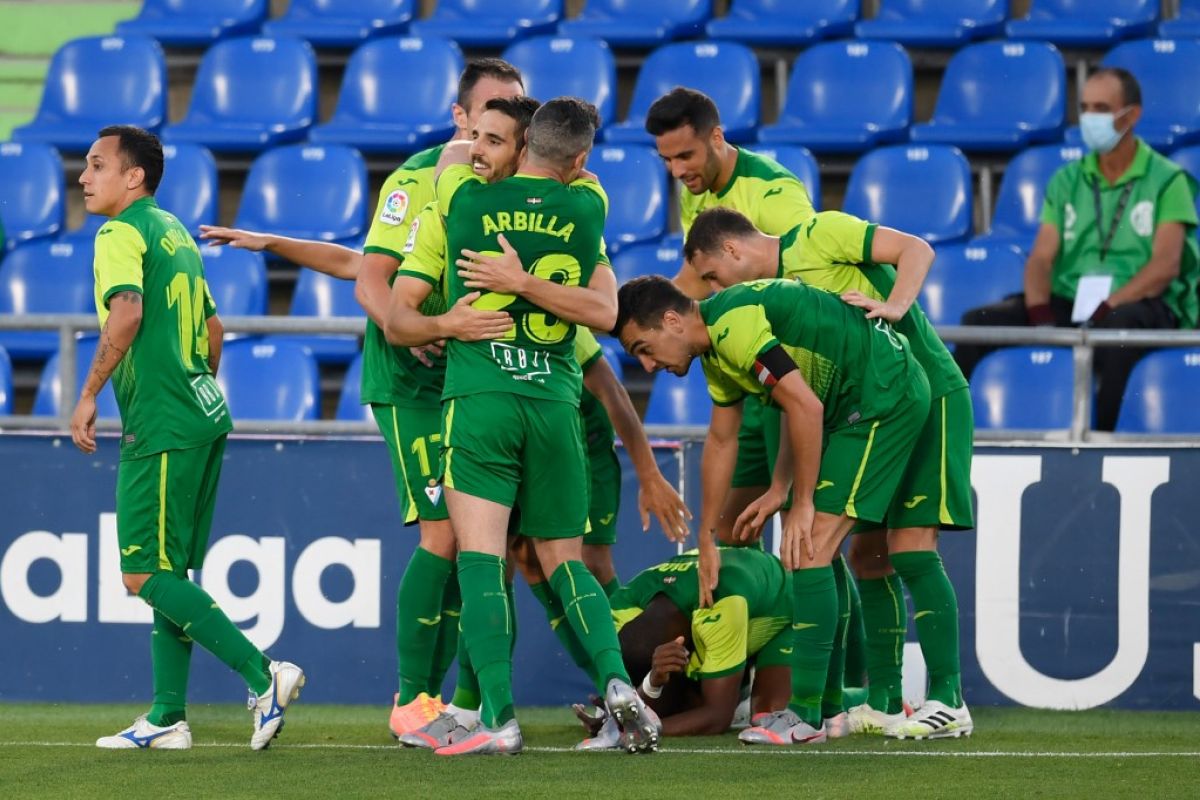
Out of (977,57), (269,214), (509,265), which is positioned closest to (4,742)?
(509,265)

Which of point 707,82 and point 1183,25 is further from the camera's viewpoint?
point 1183,25

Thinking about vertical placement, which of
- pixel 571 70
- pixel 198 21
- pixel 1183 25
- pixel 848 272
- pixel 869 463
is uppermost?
→ pixel 198 21

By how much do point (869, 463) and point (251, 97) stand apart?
5388 mm

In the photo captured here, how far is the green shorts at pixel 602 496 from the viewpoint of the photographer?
6137 mm

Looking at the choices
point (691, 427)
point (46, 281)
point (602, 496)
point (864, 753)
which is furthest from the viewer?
point (46, 281)

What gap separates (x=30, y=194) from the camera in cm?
930

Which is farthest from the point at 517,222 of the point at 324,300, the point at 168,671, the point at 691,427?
the point at 324,300

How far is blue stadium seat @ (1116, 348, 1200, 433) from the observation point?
24.0 ft

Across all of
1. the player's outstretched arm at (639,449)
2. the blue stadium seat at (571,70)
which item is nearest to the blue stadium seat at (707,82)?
the blue stadium seat at (571,70)

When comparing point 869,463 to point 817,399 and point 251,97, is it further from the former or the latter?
point 251,97

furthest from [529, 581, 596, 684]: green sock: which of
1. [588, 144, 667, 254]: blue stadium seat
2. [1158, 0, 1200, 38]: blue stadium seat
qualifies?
[1158, 0, 1200, 38]: blue stadium seat

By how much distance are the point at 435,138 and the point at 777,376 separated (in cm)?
467

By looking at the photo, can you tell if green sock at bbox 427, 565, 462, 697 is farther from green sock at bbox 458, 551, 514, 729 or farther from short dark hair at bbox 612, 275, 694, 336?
short dark hair at bbox 612, 275, 694, 336

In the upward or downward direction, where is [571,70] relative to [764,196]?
upward
